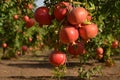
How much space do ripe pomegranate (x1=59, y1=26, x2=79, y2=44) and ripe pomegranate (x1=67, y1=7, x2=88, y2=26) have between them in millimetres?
38

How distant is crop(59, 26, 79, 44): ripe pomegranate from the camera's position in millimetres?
1710

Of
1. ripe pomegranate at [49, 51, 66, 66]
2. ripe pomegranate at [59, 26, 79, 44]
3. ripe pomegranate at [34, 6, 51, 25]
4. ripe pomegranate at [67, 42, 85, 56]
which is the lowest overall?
ripe pomegranate at [49, 51, 66, 66]

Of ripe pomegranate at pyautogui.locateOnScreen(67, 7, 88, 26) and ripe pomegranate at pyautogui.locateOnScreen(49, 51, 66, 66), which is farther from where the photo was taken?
ripe pomegranate at pyautogui.locateOnScreen(49, 51, 66, 66)

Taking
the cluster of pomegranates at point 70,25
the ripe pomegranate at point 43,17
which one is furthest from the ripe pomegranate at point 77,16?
the ripe pomegranate at point 43,17

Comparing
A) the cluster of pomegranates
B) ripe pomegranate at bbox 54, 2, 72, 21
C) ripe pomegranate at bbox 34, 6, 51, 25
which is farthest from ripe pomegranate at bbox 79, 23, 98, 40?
ripe pomegranate at bbox 34, 6, 51, 25

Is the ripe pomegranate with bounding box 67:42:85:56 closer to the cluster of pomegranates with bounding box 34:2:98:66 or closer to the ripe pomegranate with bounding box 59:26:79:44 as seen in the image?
the cluster of pomegranates with bounding box 34:2:98:66

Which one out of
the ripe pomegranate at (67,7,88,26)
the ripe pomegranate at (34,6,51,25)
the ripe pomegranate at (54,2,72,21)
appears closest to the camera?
the ripe pomegranate at (67,7,88,26)

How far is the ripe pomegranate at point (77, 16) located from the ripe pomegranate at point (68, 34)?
0.04 metres

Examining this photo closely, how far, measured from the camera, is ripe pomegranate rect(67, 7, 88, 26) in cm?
171

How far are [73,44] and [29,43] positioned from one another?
18.7 meters

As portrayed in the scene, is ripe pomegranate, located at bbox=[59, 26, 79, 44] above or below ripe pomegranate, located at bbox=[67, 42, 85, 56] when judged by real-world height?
above

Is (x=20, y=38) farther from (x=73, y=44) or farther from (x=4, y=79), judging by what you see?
(x=73, y=44)

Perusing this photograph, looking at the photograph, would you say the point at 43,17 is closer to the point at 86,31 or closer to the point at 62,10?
the point at 62,10

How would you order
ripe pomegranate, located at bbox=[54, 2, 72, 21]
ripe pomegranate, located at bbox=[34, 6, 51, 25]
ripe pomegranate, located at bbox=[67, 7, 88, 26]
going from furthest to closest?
1. ripe pomegranate, located at bbox=[34, 6, 51, 25]
2. ripe pomegranate, located at bbox=[54, 2, 72, 21]
3. ripe pomegranate, located at bbox=[67, 7, 88, 26]
